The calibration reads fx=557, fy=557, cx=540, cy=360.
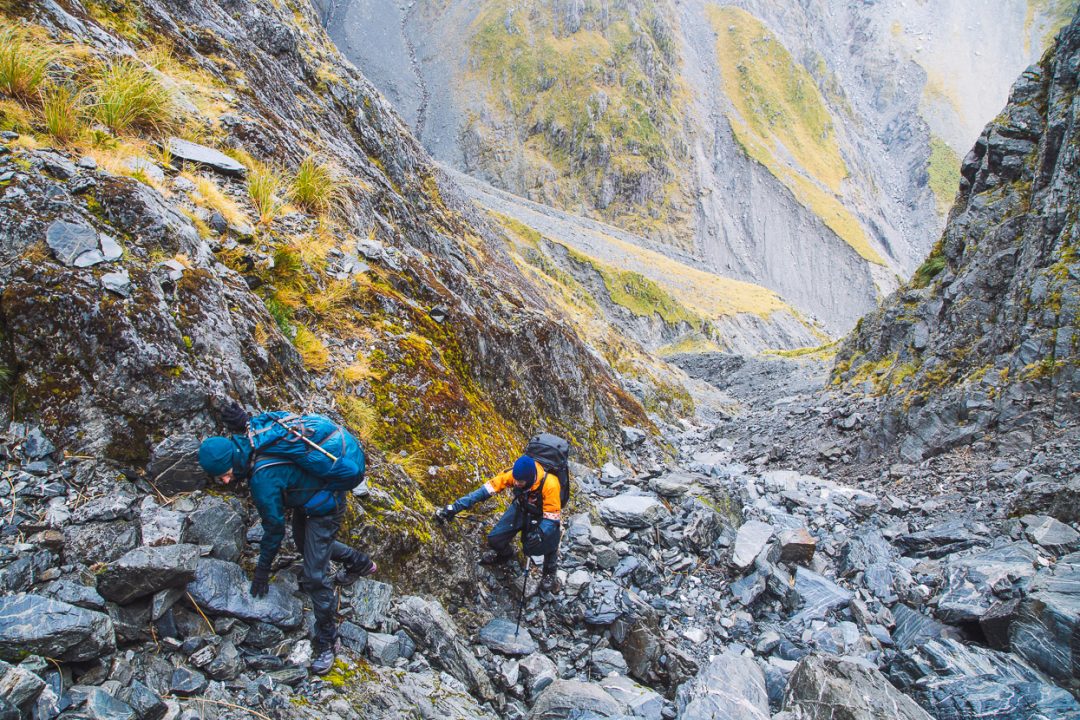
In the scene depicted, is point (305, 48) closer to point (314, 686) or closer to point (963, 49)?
point (314, 686)

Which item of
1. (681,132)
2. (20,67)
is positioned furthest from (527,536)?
(681,132)

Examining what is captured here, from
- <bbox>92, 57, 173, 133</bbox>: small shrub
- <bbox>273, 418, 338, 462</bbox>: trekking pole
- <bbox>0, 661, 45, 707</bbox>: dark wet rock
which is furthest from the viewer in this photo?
<bbox>92, 57, 173, 133</bbox>: small shrub

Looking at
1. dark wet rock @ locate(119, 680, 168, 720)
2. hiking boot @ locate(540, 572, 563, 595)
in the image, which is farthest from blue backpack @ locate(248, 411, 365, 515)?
hiking boot @ locate(540, 572, 563, 595)

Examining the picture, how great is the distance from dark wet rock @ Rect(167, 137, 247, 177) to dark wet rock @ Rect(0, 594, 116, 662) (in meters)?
5.91

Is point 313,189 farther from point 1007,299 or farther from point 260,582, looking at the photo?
point 1007,299

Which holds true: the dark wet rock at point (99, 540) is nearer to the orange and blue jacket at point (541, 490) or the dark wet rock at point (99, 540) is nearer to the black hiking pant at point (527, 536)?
the orange and blue jacket at point (541, 490)

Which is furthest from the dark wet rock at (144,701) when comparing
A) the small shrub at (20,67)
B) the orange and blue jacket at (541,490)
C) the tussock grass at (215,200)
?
the small shrub at (20,67)

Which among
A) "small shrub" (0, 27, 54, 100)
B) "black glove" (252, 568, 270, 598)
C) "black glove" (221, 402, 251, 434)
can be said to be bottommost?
"black glove" (252, 568, 270, 598)

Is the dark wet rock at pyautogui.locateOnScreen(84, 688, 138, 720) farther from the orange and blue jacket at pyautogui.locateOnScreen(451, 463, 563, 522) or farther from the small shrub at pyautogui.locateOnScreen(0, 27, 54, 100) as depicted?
the small shrub at pyautogui.locateOnScreen(0, 27, 54, 100)

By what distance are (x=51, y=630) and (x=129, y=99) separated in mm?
6542

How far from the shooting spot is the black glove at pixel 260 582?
14.0 ft

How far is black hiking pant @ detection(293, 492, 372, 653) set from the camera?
4.33m

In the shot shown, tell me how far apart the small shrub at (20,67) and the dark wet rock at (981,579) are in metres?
11.8

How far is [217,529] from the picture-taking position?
4395 mm
